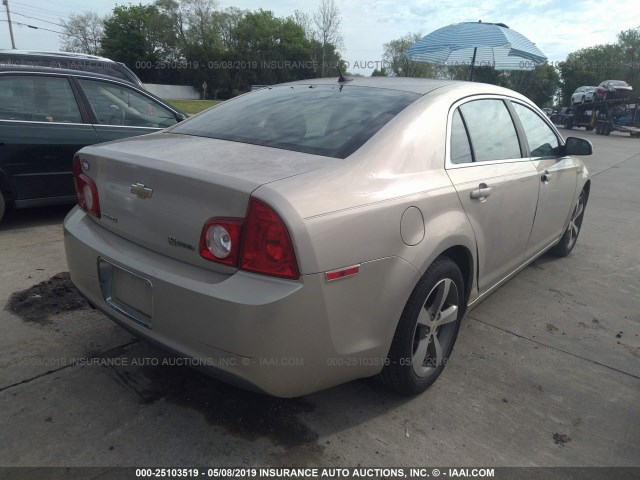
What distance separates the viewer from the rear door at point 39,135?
455 centimetres

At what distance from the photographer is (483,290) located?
3.00 metres

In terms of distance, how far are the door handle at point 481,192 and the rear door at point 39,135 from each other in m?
4.06

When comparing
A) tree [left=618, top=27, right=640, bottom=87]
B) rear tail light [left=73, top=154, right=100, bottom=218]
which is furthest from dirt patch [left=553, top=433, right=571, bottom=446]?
tree [left=618, top=27, right=640, bottom=87]

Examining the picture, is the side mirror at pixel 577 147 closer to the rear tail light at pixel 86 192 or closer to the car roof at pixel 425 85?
the car roof at pixel 425 85

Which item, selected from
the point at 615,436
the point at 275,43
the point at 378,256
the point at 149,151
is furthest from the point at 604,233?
the point at 275,43

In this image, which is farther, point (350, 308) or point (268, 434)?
point (268, 434)

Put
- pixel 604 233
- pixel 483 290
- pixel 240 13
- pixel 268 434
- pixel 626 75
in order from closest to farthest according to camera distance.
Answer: pixel 268 434, pixel 483 290, pixel 604 233, pixel 626 75, pixel 240 13

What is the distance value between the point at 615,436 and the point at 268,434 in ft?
5.40

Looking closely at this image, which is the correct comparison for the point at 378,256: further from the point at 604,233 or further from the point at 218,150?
the point at 604,233

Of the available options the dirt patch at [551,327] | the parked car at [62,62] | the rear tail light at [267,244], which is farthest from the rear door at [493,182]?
the parked car at [62,62]

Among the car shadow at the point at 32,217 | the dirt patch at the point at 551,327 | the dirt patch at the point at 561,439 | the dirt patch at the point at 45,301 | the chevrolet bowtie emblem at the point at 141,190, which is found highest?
the chevrolet bowtie emblem at the point at 141,190

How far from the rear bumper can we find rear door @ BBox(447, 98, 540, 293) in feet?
2.51

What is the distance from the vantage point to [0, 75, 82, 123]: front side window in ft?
15.0

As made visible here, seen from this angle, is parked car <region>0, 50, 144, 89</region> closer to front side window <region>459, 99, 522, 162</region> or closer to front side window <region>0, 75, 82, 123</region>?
front side window <region>0, 75, 82, 123</region>
